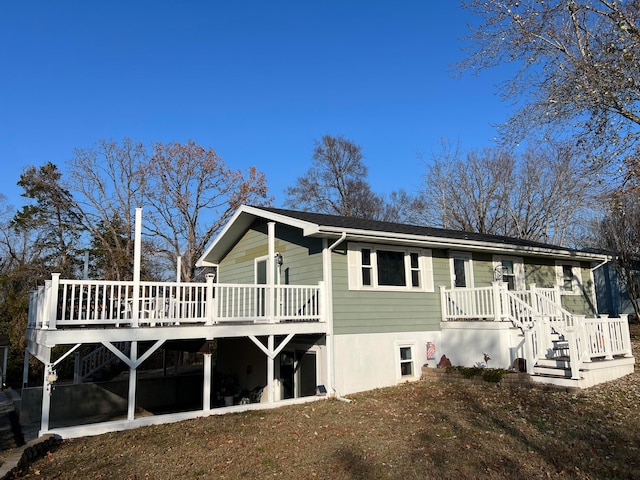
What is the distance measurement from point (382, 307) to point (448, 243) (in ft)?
8.73

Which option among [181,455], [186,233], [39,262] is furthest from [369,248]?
[39,262]

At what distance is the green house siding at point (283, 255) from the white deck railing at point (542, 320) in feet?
13.4

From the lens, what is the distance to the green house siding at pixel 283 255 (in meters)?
12.0

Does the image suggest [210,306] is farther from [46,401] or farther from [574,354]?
[574,354]

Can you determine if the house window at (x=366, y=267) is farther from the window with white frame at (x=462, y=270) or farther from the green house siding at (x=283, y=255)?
the window with white frame at (x=462, y=270)

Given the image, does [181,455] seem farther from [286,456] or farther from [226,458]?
[286,456]

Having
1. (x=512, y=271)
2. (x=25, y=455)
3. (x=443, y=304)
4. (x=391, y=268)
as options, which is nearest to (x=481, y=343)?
(x=443, y=304)

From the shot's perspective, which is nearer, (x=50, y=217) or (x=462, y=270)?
(x=462, y=270)

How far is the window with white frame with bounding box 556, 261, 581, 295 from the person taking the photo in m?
16.9

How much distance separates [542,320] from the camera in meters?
10.7

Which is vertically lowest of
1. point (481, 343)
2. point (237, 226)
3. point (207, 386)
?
point (207, 386)

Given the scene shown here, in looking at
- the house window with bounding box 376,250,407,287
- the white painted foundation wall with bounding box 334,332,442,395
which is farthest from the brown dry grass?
the house window with bounding box 376,250,407,287

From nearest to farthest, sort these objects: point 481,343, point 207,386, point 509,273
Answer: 1. point 207,386
2. point 481,343
3. point 509,273

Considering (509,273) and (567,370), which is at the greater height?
(509,273)
